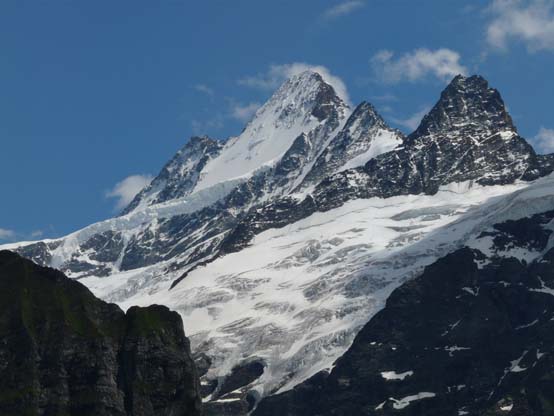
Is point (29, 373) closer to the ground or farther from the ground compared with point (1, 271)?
closer to the ground

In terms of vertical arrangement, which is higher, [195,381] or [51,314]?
[51,314]

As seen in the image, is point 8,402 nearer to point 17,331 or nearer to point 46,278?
point 17,331

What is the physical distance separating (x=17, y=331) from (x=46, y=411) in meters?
11.5

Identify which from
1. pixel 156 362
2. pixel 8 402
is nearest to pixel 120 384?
pixel 156 362

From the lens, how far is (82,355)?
185875 millimetres

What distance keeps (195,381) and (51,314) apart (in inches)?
773

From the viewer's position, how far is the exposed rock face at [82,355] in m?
181

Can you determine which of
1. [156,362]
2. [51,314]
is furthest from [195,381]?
[51,314]

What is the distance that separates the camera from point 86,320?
19300cm

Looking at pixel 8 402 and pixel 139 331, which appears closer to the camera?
pixel 8 402

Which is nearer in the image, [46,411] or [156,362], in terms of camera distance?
[46,411]

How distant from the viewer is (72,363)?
185625 mm

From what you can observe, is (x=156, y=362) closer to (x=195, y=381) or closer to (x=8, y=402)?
(x=195, y=381)

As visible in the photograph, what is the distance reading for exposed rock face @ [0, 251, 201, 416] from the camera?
181m
